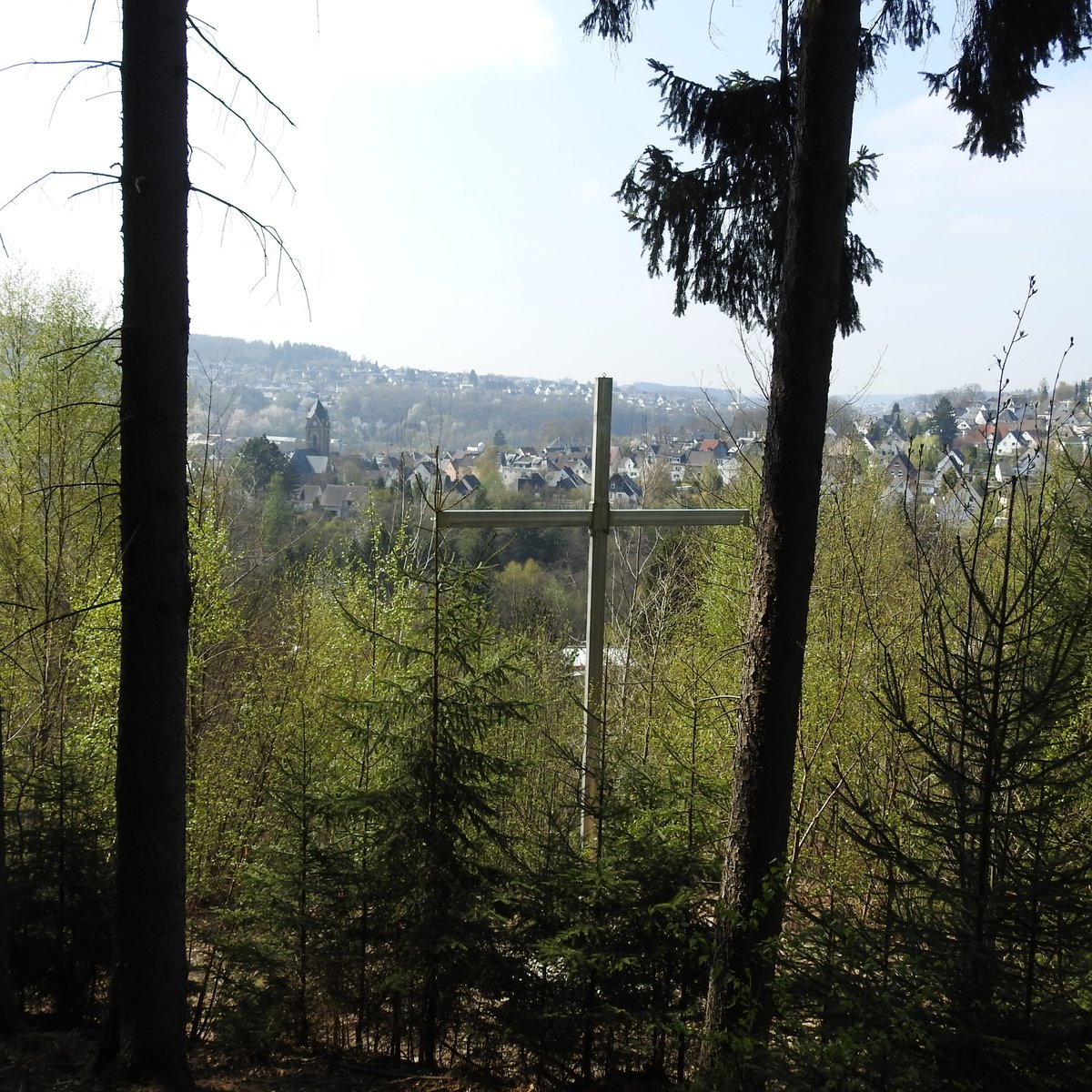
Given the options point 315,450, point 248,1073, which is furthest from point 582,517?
point 315,450

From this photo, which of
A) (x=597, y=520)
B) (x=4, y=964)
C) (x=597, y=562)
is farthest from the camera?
(x=597, y=520)

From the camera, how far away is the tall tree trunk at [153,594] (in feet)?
12.7

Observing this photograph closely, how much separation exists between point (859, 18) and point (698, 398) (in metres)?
5.05

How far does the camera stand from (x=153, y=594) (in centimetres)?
393

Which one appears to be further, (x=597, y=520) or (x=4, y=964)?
(x=597, y=520)

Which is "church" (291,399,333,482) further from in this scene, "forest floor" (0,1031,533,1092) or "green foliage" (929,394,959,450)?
"forest floor" (0,1031,533,1092)

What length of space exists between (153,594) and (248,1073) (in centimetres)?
258

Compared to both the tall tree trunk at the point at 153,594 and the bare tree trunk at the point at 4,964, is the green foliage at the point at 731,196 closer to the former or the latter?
the tall tree trunk at the point at 153,594

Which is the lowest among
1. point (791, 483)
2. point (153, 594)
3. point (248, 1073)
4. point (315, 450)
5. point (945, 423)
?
Result: point (248, 1073)

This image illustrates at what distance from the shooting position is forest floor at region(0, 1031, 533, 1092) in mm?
4004

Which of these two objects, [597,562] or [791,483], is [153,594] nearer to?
[791,483]

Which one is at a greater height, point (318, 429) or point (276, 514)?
point (318, 429)

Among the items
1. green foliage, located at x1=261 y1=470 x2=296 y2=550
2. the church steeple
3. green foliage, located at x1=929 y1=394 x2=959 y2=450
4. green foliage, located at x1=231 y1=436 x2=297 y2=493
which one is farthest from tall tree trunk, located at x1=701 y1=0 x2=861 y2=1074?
the church steeple

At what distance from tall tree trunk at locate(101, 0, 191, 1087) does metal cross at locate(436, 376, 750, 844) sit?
2.20 meters
